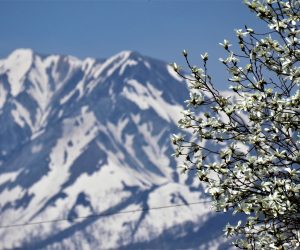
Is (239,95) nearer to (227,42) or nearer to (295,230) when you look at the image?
(227,42)

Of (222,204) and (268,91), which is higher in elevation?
(268,91)

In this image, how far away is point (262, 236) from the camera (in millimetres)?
13844

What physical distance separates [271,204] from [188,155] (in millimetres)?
1872

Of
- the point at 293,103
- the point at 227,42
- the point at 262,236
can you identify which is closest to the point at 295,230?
the point at 262,236

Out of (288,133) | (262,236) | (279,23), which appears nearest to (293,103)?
(288,133)

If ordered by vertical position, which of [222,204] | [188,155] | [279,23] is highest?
[279,23]

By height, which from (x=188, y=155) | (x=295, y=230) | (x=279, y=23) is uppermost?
(x=279, y=23)

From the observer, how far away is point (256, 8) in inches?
532

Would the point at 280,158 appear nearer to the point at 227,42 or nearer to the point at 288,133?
the point at 288,133

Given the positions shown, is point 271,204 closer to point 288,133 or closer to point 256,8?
point 288,133

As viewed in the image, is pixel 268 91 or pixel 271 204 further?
pixel 268 91

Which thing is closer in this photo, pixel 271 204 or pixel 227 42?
pixel 271 204

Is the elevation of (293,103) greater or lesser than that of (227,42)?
lesser

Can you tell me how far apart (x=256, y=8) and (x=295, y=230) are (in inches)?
137
